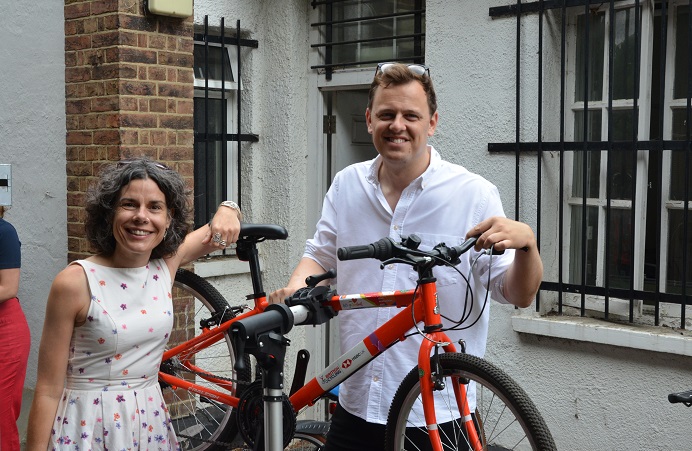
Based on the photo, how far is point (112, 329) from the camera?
296cm

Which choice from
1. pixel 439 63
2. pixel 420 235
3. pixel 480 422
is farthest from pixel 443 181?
pixel 439 63

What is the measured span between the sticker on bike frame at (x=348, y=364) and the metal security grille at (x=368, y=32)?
12.1 feet

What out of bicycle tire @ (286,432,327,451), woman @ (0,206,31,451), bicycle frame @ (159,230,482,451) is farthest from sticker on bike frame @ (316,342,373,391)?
woman @ (0,206,31,451)

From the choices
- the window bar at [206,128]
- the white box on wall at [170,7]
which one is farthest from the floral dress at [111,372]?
the window bar at [206,128]

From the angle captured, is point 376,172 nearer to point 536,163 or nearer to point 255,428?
point 255,428

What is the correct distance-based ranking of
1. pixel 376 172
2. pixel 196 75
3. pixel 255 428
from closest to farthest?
pixel 376 172 < pixel 255 428 < pixel 196 75

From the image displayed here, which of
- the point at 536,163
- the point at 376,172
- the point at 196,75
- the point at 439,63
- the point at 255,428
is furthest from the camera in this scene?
the point at 196,75

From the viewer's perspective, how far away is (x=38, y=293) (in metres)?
5.99

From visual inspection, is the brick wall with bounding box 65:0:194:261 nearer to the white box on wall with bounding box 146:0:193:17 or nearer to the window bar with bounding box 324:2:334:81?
the white box on wall with bounding box 146:0:193:17

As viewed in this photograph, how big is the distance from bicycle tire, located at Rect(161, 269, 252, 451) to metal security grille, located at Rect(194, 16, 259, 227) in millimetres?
1678

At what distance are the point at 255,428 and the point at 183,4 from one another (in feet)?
8.63

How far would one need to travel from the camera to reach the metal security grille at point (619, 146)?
16.8 feet

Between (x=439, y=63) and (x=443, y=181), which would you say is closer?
(x=443, y=181)

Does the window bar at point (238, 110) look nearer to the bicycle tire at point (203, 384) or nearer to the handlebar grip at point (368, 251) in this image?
the bicycle tire at point (203, 384)
